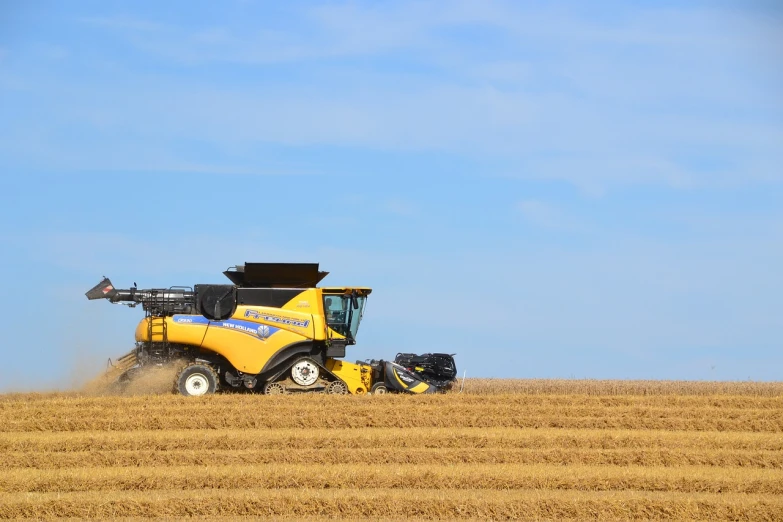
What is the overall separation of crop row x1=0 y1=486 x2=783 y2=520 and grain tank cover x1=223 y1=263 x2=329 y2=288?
9.79 metres

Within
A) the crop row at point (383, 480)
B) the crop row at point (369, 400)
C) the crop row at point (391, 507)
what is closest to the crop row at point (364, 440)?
the crop row at point (383, 480)

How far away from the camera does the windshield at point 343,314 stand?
72.0 ft

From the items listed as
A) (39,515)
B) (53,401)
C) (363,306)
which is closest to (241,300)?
(363,306)

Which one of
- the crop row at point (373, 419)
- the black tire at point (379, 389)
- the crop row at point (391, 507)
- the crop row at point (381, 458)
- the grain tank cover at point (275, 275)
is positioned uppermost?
the grain tank cover at point (275, 275)

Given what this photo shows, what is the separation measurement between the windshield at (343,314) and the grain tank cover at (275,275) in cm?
67

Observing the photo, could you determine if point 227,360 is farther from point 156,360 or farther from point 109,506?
point 109,506

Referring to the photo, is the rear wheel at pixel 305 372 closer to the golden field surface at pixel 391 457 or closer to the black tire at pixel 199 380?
the golden field surface at pixel 391 457

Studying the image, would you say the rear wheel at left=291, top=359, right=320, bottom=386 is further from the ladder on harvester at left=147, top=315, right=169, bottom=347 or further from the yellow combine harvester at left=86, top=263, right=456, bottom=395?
the ladder on harvester at left=147, top=315, right=169, bottom=347

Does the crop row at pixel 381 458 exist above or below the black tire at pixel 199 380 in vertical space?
below

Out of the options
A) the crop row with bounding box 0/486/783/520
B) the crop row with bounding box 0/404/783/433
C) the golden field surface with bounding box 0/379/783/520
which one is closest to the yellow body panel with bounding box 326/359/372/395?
the golden field surface with bounding box 0/379/783/520

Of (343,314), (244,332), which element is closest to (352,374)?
(343,314)

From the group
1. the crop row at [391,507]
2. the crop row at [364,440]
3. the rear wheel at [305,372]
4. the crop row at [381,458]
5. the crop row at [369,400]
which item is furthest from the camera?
the rear wheel at [305,372]

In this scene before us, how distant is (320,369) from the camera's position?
21766mm

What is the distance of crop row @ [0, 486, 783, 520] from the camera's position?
11945 mm
